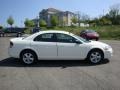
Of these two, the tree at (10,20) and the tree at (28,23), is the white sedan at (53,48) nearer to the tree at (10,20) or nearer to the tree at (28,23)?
the tree at (10,20)

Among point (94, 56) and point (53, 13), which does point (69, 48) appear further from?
point (53, 13)

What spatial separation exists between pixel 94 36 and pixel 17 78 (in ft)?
76.7

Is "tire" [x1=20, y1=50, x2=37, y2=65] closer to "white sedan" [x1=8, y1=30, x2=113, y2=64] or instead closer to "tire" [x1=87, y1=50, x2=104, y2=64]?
"white sedan" [x1=8, y1=30, x2=113, y2=64]

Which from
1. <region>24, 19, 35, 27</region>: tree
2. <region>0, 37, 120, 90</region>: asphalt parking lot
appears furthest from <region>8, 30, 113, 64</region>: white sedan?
<region>24, 19, 35, 27</region>: tree

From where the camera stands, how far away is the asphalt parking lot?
6734 millimetres

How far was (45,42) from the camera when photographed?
33.2 feet

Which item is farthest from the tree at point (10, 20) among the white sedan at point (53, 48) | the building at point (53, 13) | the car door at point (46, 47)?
the car door at point (46, 47)

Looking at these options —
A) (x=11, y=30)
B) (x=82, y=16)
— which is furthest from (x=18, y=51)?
(x=82, y=16)

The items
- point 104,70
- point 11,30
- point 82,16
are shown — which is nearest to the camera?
point 104,70

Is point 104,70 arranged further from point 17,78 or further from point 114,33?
point 114,33

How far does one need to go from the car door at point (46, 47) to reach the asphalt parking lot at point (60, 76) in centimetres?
45

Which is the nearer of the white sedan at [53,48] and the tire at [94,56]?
the white sedan at [53,48]

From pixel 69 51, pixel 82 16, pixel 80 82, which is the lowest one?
pixel 80 82

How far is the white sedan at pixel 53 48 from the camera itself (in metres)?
10.1
